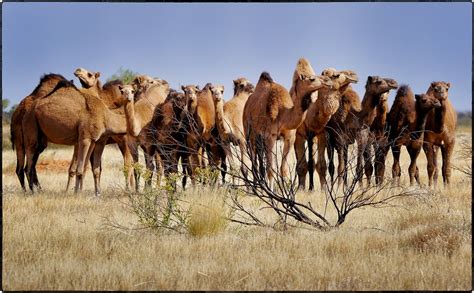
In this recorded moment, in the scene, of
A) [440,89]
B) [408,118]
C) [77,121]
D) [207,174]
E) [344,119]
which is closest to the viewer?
[207,174]

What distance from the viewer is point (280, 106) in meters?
14.5

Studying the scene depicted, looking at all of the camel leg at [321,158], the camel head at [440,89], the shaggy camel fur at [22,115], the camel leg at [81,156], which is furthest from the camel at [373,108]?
the shaggy camel fur at [22,115]

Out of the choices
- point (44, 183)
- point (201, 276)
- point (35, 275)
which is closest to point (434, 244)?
point (201, 276)

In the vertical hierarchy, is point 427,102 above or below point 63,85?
below

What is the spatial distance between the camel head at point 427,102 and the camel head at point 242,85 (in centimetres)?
395

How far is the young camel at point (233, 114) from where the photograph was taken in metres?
14.6

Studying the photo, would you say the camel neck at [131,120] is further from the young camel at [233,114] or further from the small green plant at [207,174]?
the small green plant at [207,174]

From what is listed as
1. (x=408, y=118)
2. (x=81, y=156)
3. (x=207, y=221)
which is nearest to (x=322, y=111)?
(x=408, y=118)

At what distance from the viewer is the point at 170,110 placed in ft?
49.2

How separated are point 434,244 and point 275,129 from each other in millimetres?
6605

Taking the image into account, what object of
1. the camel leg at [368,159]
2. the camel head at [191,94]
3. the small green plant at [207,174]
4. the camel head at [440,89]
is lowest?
the small green plant at [207,174]

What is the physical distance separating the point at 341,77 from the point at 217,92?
2.42 metres

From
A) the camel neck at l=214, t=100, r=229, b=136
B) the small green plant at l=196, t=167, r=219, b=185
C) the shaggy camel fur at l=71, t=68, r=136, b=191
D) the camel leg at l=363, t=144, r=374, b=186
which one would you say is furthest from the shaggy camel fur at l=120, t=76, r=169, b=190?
the camel leg at l=363, t=144, r=374, b=186

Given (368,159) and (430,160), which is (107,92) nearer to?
(430,160)
